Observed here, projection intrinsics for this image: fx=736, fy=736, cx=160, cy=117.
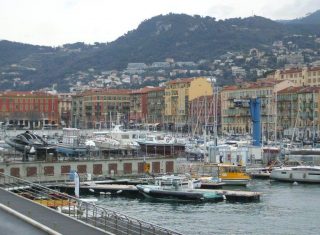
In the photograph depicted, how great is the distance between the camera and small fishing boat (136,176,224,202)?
4197cm

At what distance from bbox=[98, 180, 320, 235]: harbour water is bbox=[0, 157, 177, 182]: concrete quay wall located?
582 centimetres

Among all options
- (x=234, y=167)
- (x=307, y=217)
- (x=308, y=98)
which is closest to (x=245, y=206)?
(x=307, y=217)

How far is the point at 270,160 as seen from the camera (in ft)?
222

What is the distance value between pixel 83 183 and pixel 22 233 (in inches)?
1177

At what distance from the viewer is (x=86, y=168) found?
49625 millimetres

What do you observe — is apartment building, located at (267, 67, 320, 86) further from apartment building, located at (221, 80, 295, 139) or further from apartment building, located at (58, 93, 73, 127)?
apartment building, located at (58, 93, 73, 127)

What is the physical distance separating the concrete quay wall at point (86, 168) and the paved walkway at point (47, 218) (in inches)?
1009

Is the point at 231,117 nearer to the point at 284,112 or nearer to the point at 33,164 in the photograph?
the point at 284,112

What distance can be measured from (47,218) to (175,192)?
25.0 m

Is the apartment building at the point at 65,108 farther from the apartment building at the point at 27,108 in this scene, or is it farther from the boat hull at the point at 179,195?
the boat hull at the point at 179,195

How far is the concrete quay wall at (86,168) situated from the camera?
45844mm

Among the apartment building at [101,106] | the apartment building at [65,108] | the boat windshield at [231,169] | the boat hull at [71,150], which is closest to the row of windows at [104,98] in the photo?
the apartment building at [101,106]

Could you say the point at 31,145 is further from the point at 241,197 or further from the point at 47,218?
the point at 47,218

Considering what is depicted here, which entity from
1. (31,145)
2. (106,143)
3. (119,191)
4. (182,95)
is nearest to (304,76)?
(182,95)
